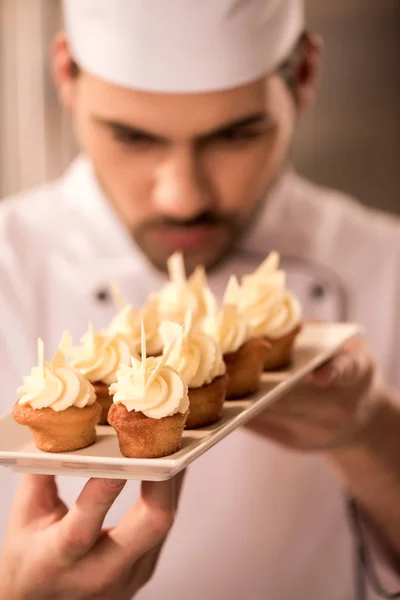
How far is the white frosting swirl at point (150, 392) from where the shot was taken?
82 centimetres

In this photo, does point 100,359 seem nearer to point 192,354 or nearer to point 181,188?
point 192,354

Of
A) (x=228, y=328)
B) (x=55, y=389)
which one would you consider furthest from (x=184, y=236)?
(x=55, y=389)

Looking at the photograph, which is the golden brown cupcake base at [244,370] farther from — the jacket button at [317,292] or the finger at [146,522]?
the jacket button at [317,292]

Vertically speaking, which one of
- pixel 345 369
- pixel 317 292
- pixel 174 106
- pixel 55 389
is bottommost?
pixel 317 292

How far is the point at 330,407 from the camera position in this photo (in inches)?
54.4

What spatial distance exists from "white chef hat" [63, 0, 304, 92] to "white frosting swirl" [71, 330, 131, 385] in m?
0.69

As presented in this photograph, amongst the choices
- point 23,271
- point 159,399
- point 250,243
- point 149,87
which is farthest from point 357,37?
point 159,399

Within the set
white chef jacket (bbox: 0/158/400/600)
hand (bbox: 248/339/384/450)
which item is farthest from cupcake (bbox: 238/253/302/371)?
white chef jacket (bbox: 0/158/400/600)

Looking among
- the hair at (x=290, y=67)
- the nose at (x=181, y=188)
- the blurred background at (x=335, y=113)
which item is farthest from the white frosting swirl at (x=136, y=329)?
the blurred background at (x=335, y=113)

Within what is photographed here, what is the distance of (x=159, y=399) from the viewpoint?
820 millimetres

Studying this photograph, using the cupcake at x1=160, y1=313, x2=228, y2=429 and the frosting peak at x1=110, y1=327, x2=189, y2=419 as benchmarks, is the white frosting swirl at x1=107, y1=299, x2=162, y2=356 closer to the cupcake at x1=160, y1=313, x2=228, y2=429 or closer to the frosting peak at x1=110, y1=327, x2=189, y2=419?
the cupcake at x1=160, y1=313, x2=228, y2=429

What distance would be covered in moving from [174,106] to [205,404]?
78 centimetres

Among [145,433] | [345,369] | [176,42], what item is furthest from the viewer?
[176,42]

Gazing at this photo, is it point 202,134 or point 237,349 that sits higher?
point 202,134
